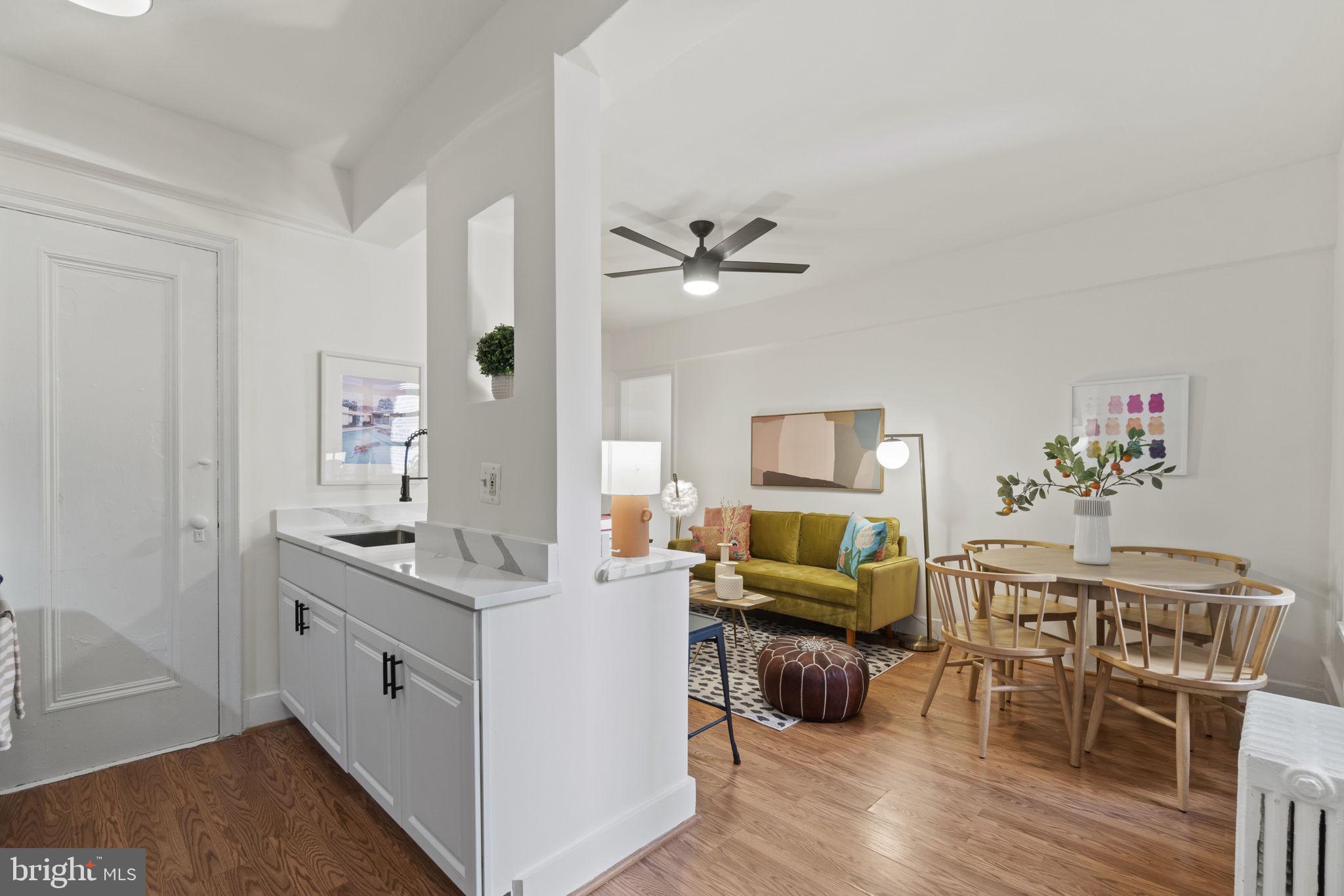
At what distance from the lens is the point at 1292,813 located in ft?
4.44

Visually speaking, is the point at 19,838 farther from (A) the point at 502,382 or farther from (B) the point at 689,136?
(B) the point at 689,136

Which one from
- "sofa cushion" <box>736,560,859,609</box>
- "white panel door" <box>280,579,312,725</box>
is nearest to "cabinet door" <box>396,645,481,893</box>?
"white panel door" <box>280,579,312,725</box>

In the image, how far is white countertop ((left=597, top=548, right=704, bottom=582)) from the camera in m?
1.92

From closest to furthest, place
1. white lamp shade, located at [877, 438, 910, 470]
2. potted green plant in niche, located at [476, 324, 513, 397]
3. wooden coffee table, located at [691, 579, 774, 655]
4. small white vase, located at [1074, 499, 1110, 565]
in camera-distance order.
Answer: potted green plant in niche, located at [476, 324, 513, 397] < small white vase, located at [1074, 499, 1110, 565] < wooden coffee table, located at [691, 579, 774, 655] < white lamp shade, located at [877, 438, 910, 470]

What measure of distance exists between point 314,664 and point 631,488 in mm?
1596

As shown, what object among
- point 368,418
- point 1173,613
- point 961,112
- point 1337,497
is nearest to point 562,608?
point 368,418

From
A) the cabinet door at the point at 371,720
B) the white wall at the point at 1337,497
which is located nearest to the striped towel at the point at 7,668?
the cabinet door at the point at 371,720

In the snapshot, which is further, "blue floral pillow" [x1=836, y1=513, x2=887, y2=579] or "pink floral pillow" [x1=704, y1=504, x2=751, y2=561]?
"pink floral pillow" [x1=704, y1=504, x2=751, y2=561]

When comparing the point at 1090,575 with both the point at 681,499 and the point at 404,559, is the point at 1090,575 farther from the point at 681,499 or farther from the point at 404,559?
the point at 404,559

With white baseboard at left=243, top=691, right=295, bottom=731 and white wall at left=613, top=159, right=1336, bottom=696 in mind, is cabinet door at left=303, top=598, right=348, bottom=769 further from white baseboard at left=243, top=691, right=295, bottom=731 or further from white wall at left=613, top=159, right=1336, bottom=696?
white wall at left=613, top=159, right=1336, bottom=696

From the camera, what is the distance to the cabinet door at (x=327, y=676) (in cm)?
229

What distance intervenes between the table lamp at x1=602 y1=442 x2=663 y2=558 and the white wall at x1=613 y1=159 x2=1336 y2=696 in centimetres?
309

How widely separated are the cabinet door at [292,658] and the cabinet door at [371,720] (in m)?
0.57

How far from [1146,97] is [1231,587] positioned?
2.09 meters
